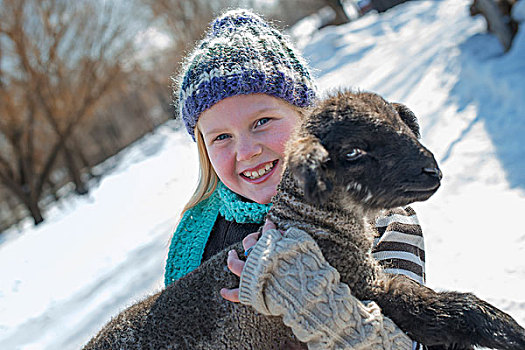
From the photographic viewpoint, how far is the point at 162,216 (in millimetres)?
6641

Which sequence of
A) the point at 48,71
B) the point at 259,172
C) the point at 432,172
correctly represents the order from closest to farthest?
the point at 432,172
the point at 259,172
the point at 48,71

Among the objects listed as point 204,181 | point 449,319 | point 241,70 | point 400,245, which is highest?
point 241,70

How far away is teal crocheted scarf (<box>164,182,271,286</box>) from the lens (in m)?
2.24

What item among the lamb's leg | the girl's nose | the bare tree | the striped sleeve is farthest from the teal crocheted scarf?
the bare tree

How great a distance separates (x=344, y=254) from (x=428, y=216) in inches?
129

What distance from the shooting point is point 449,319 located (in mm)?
1419

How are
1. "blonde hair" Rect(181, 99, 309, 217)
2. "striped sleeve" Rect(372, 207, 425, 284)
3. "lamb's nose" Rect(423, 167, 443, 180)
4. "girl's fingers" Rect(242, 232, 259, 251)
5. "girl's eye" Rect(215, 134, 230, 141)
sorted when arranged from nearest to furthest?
"lamb's nose" Rect(423, 167, 443, 180) → "girl's fingers" Rect(242, 232, 259, 251) → "striped sleeve" Rect(372, 207, 425, 284) → "girl's eye" Rect(215, 134, 230, 141) → "blonde hair" Rect(181, 99, 309, 217)

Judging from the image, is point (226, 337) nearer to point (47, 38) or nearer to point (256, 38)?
point (256, 38)

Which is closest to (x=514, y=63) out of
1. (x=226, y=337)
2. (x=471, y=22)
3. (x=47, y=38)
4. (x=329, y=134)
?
(x=471, y=22)

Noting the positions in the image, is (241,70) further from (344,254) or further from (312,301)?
(312,301)

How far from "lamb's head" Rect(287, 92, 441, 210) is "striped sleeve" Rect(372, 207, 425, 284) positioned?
0.46 meters

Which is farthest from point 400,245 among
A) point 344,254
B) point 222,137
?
point 222,137

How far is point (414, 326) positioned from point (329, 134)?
718 mm

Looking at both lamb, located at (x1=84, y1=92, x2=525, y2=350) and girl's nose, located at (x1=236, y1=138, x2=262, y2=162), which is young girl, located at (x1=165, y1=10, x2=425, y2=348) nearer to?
girl's nose, located at (x1=236, y1=138, x2=262, y2=162)
